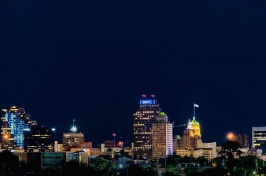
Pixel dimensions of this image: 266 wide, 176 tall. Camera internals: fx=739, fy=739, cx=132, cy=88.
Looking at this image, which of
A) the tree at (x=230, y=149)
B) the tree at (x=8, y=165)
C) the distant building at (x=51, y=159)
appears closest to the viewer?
the tree at (x=8, y=165)

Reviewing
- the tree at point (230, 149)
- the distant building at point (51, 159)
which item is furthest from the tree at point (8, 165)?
the distant building at point (51, 159)

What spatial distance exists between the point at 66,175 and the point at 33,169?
99.8 ft

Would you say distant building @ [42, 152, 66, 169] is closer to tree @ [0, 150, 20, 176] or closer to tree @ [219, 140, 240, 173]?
tree @ [219, 140, 240, 173]

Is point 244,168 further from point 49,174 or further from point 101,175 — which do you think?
point 49,174

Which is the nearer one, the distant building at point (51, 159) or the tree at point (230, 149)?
the tree at point (230, 149)

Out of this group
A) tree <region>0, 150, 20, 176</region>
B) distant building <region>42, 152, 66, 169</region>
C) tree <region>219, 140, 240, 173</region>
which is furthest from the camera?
distant building <region>42, 152, 66, 169</region>

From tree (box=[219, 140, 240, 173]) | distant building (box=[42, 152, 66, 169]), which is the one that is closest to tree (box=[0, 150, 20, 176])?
tree (box=[219, 140, 240, 173])

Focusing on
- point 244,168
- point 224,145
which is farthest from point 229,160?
point 244,168

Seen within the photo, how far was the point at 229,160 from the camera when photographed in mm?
122312

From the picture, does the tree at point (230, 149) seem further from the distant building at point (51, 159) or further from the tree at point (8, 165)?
the distant building at point (51, 159)

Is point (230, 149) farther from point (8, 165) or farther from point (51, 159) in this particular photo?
point (51, 159)

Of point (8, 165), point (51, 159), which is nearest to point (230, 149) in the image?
point (8, 165)

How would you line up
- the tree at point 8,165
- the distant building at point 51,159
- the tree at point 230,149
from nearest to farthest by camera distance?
the tree at point 8,165 < the tree at point 230,149 < the distant building at point 51,159

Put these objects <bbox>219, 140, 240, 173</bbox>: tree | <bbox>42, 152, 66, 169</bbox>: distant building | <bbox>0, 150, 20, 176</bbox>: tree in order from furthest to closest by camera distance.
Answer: <bbox>42, 152, 66, 169</bbox>: distant building → <bbox>219, 140, 240, 173</bbox>: tree → <bbox>0, 150, 20, 176</bbox>: tree
